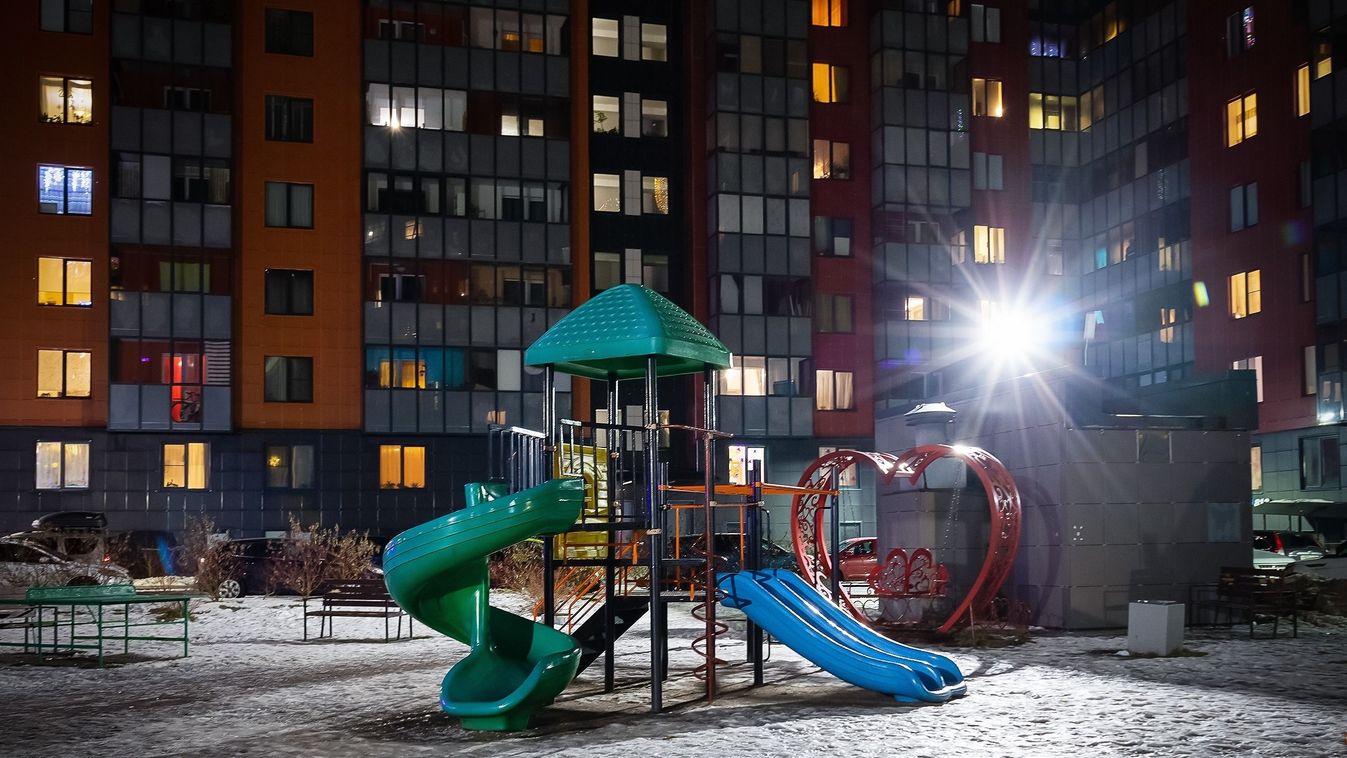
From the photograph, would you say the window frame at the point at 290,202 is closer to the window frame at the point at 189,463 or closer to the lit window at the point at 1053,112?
the window frame at the point at 189,463

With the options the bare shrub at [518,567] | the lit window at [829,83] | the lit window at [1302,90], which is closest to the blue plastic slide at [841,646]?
the bare shrub at [518,567]

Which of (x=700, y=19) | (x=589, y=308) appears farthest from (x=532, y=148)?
(x=589, y=308)

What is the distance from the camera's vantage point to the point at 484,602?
14.6 metres

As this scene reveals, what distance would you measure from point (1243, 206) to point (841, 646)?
43.8m

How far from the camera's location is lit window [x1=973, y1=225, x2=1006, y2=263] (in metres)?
57.2

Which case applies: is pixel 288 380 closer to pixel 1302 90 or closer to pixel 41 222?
pixel 41 222

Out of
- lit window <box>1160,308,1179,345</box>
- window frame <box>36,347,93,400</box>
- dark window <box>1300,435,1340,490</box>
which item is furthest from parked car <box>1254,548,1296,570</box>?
window frame <box>36,347,93,400</box>

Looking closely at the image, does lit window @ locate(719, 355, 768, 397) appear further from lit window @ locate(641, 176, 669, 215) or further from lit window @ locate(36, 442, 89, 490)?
lit window @ locate(36, 442, 89, 490)

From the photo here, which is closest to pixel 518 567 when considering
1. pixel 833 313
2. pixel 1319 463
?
pixel 833 313

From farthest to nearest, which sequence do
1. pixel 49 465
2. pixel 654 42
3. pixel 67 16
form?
pixel 654 42 < pixel 67 16 < pixel 49 465

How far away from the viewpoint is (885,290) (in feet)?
180

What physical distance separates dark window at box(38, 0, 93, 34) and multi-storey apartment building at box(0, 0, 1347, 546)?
9cm

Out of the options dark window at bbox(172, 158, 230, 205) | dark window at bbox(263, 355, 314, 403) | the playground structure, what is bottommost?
the playground structure

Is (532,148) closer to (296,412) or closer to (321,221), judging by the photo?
(321,221)
